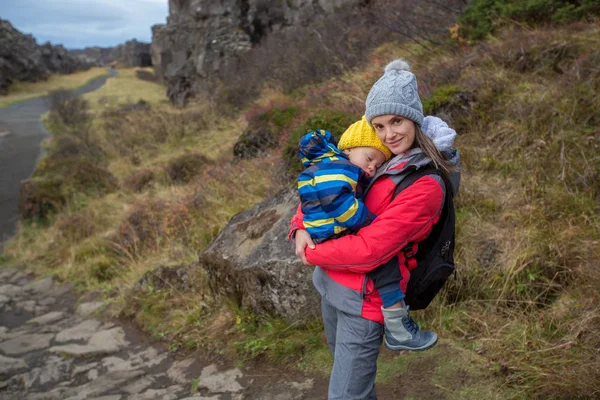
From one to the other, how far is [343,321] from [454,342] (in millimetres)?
1634

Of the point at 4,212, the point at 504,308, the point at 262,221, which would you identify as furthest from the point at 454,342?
the point at 4,212

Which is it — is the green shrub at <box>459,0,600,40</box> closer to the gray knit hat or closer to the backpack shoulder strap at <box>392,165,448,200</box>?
the gray knit hat

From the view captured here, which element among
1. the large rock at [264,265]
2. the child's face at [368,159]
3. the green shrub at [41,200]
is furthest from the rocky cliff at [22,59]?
the child's face at [368,159]

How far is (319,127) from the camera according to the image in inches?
221

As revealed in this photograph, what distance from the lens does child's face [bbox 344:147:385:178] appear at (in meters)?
2.16

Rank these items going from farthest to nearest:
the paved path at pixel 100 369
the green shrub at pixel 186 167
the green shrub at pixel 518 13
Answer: the green shrub at pixel 186 167 → the green shrub at pixel 518 13 → the paved path at pixel 100 369

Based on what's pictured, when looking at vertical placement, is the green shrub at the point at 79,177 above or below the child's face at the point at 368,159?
below

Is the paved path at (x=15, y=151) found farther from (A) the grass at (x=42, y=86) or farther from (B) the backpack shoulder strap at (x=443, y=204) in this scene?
(B) the backpack shoulder strap at (x=443, y=204)

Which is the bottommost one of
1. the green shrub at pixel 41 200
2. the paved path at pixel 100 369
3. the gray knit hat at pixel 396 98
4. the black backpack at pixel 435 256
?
the paved path at pixel 100 369

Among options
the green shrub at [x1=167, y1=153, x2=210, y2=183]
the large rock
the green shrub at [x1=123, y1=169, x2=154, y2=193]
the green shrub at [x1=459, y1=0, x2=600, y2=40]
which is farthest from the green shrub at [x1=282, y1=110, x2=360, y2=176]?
the green shrub at [x1=123, y1=169, x2=154, y2=193]

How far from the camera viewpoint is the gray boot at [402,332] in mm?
2041

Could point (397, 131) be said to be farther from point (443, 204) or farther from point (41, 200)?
point (41, 200)

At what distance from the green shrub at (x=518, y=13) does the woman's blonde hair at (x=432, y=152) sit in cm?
584

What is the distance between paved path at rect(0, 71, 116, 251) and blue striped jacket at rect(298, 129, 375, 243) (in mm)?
9440
